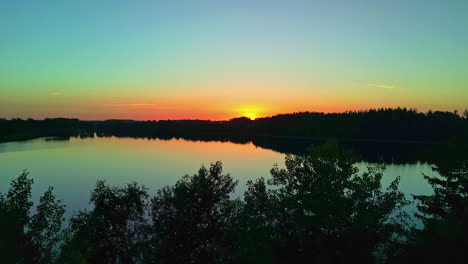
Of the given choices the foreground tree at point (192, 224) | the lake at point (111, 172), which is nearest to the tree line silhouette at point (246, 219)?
the foreground tree at point (192, 224)

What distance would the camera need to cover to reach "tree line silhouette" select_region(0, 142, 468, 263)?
16812 millimetres

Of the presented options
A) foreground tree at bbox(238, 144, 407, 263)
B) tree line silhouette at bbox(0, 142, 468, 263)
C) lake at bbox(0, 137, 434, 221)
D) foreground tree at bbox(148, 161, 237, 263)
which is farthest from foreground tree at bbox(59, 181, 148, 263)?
lake at bbox(0, 137, 434, 221)

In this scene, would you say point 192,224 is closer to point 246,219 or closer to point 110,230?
point 246,219

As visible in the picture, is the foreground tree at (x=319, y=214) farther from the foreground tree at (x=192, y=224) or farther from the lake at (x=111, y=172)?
the lake at (x=111, y=172)

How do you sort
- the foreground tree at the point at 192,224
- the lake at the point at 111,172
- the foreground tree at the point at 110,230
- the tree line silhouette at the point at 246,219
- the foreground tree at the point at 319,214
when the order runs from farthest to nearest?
the lake at the point at 111,172 < the foreground tree at the point at 110,230 < the foreground tree at the point at 192,224 < the tree line silhouette at the point at 246,219 < the foreground tree at the point at 319,214

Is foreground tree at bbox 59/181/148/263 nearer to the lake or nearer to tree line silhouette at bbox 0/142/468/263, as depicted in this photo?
tree line silhouette at bbox 0/142/468/263

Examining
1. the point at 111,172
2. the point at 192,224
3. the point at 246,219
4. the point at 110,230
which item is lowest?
the point at 111,172

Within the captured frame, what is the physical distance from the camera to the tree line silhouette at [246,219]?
1681 centimetres

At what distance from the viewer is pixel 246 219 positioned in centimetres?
2094

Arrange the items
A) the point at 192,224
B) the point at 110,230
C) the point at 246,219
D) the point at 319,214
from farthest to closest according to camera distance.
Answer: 1. the point at 110,230
2. the point at 192,224
3. the point at 246,219
4. the point at 319,214

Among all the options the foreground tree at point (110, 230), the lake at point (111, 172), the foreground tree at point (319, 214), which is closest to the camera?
the foreground tree at point (319, 214)

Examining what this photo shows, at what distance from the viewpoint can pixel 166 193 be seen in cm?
2277

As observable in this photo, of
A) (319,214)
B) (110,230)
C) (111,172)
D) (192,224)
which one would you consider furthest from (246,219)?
(111,172)

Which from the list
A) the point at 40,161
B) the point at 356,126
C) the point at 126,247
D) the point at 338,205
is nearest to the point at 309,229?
the point at 338,205
